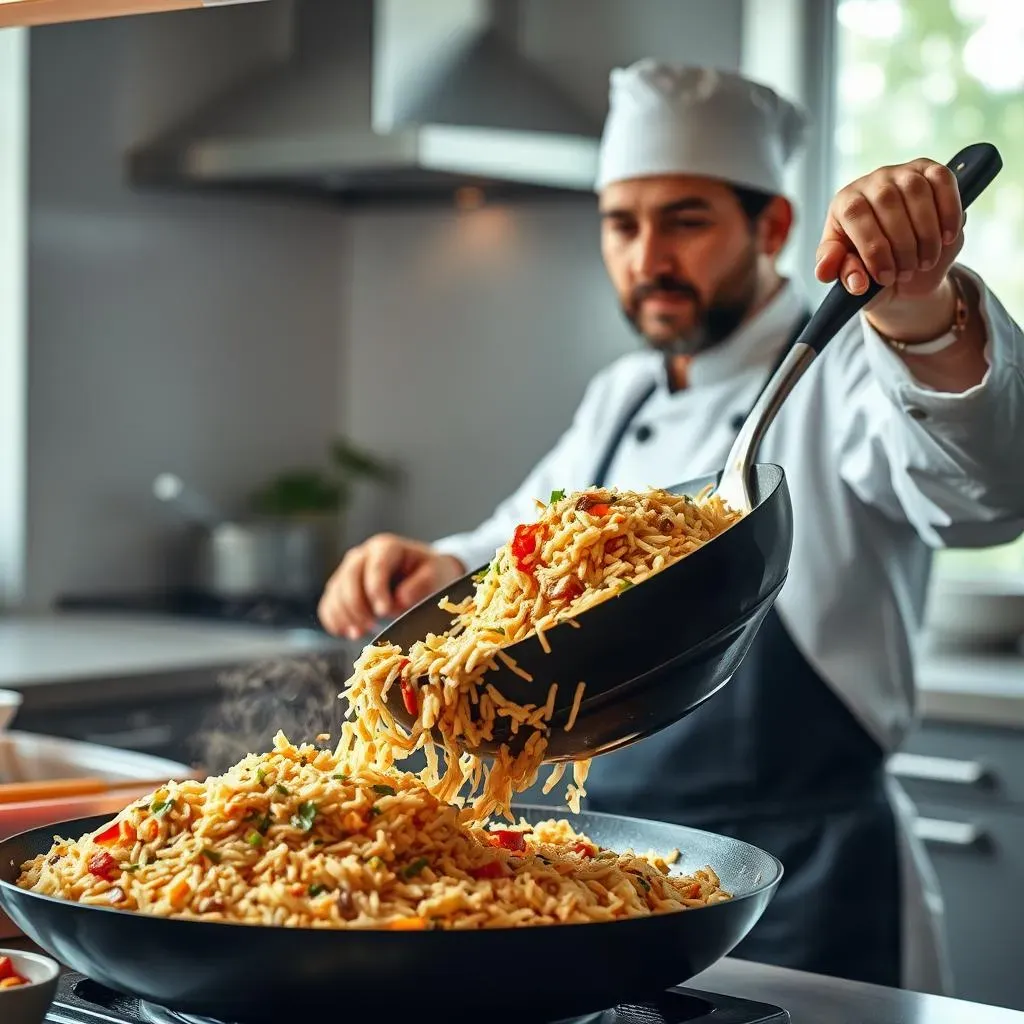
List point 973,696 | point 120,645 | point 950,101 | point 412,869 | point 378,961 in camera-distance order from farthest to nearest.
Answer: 1. point 950,101
2. point 120,645
3. point 973,696
4. point 412,869
5. point 378,961

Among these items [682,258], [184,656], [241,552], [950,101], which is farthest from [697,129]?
[241,552]

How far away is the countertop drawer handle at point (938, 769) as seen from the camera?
8.43 ft

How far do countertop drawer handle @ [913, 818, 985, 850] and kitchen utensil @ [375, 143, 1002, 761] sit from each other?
1.67 meters

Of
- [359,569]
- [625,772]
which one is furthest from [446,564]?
[625,772]

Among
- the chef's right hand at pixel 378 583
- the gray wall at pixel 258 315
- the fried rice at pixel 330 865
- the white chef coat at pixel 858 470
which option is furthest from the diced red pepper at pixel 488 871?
the gray wall at pixel 258 315

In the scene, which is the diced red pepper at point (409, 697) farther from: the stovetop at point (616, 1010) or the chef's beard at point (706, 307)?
the chef's beard at point (706, 307)

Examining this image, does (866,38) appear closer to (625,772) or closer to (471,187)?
(471,187)

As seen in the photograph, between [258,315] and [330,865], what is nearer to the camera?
[330,865]

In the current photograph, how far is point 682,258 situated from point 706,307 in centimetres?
7

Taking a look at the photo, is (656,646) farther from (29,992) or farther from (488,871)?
(29,992)

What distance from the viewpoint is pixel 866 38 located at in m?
3.44

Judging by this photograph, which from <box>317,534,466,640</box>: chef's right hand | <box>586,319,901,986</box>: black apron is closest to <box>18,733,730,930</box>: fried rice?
<box>317,534,466,640</box>: chef's right hand

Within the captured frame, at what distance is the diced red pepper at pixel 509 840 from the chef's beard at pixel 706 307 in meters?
1.06

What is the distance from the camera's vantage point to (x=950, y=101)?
336 centimetres
